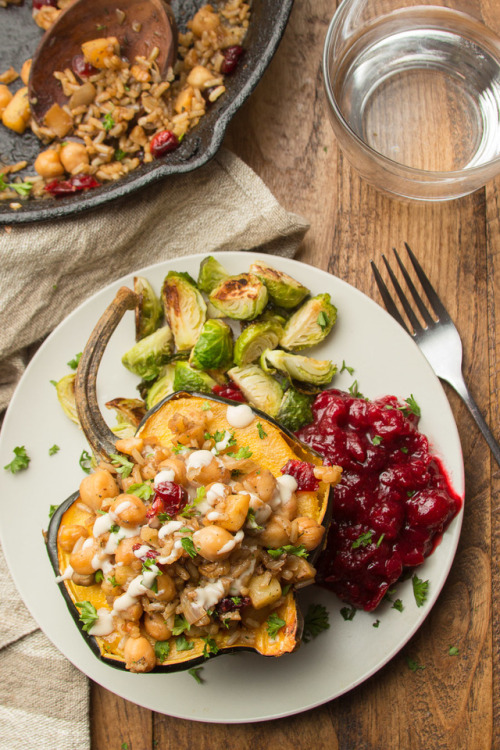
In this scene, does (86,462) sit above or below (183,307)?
below

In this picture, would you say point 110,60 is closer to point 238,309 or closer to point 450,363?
point 238,309

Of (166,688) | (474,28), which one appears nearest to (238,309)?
(166,688)

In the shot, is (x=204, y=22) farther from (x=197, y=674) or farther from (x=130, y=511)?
(x=197, y=674)

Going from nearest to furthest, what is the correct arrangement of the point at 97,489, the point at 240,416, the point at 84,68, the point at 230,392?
the point at 97,489
the point at 240,416
the point at 230,392
the point at 84,68

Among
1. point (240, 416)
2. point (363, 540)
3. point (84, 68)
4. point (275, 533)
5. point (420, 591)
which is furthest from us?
point (84, 68)

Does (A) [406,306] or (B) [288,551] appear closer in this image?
(B) [288,551]

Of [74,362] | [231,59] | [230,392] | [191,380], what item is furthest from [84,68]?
[230,392]

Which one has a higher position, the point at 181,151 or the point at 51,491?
the point at 181,151
